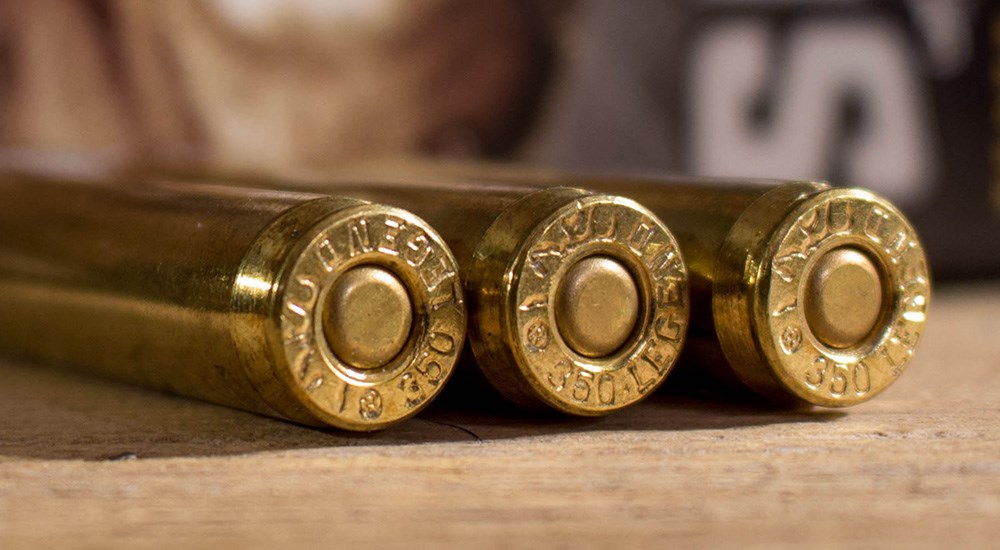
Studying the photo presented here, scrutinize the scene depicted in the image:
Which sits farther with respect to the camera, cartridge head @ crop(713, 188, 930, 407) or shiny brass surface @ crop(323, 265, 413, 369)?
cartridge head @ crop(713, 188, 930, 407)

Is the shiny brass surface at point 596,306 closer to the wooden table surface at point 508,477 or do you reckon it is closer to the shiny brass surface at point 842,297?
the wooden table surface at point 508,477

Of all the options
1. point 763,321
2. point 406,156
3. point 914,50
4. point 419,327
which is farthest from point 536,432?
point 914,50

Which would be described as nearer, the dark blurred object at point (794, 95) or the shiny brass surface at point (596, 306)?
the shiny brass surface at point (596, 306)

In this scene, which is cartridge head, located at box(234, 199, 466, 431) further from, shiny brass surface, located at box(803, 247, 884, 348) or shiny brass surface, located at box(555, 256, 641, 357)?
shiny brass surface, located at box(803, 247, 884, 348)

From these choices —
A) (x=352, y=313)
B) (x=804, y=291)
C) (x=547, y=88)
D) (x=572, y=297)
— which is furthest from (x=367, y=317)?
(x=547, y=88)

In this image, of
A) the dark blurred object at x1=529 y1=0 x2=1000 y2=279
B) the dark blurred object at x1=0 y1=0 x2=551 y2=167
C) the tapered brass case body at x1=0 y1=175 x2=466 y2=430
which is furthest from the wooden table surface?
the dark blurred object at x1=529 y1=0 x2=1000 y2=279

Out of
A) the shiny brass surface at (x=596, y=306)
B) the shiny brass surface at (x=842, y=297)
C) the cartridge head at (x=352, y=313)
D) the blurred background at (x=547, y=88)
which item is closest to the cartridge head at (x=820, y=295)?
the shiny brass surface at (x=842, y=297)

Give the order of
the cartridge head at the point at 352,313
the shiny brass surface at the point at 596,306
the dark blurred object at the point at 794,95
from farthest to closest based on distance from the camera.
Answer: the dark blurred object at the point at 794,95, the shiny brass surface at the point at 596,306, the cartridge head at the point at 352,313

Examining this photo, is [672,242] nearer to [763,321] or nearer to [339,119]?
[763,321]
